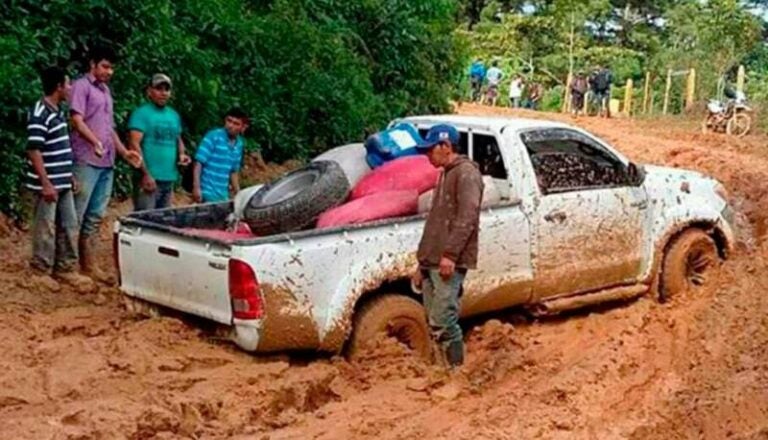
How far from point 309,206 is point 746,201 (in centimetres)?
941

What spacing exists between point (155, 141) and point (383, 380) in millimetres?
3004

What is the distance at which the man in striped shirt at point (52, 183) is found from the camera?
27.3 feet

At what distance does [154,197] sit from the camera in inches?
367

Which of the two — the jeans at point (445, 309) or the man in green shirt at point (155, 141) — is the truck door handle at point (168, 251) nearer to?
the jeans at point (445, 309)

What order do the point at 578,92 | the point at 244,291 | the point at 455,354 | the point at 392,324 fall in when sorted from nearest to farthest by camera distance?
the point at 244,291, the point at 455,354, the point at 392,324, the point at 578,92

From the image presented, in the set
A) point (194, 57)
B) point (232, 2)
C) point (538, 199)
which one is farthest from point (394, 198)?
point (232, 2)

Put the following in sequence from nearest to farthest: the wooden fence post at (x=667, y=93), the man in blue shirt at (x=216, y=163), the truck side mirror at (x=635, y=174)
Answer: the truck side mirror at (x=635, y=174) < the man in blue shirt at (x=216, y=163) < the wooden fence post at (x=667, y=93)

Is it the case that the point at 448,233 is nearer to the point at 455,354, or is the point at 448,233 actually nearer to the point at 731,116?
the point at 455,354

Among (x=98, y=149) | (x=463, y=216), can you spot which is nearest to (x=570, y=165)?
(x=463, y=216)

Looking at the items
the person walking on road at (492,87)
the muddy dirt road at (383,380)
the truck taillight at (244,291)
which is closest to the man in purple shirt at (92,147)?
the muddy dirt road at (383,380)

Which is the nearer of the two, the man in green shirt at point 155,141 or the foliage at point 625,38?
the man in green shirt at point 155,141

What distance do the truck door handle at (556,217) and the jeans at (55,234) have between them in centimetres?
339

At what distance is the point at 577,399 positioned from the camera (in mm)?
7023

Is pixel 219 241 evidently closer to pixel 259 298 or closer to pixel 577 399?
pixel 259 298
